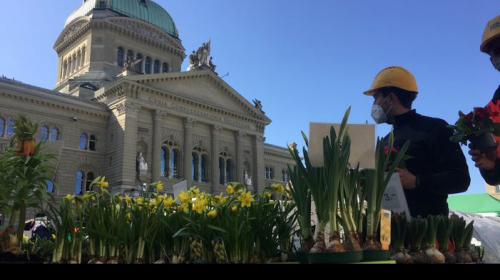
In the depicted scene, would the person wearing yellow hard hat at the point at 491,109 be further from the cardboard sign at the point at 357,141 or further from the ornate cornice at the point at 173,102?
the ornate cornice at the point at 173,102

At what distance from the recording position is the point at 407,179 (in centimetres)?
352

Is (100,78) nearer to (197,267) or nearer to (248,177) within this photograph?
(248,177)

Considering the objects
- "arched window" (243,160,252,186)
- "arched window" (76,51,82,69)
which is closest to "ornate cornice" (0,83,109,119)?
"arched window" (76,51,82,69)

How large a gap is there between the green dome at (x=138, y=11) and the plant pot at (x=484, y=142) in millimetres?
48247

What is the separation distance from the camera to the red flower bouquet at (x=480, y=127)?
9.43 feet

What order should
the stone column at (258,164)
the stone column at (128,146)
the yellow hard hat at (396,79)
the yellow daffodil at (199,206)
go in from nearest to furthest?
the yellow daffodil at (199,206) → the yellow hard hat at (396,79) → the stone column at (128,146) → the stone column at (258,164)

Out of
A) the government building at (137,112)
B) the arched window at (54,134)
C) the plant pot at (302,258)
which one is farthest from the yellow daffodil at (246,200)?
the arched window at (54,134)

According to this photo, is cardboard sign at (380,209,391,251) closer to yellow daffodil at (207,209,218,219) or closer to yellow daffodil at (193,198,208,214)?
yellow daffodil at (207,209,218,219)

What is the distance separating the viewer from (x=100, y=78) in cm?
4159

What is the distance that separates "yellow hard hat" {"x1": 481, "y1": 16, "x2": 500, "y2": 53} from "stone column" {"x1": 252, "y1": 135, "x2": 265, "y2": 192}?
39.1 m

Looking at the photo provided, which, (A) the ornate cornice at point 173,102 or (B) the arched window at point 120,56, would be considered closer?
(A) the ornate cornice at point 173,102

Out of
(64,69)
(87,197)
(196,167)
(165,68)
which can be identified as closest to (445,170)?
(87,197)

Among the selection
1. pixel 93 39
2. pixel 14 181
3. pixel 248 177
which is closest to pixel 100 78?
pixel 93 39

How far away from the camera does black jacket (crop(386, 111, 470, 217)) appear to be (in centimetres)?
356
